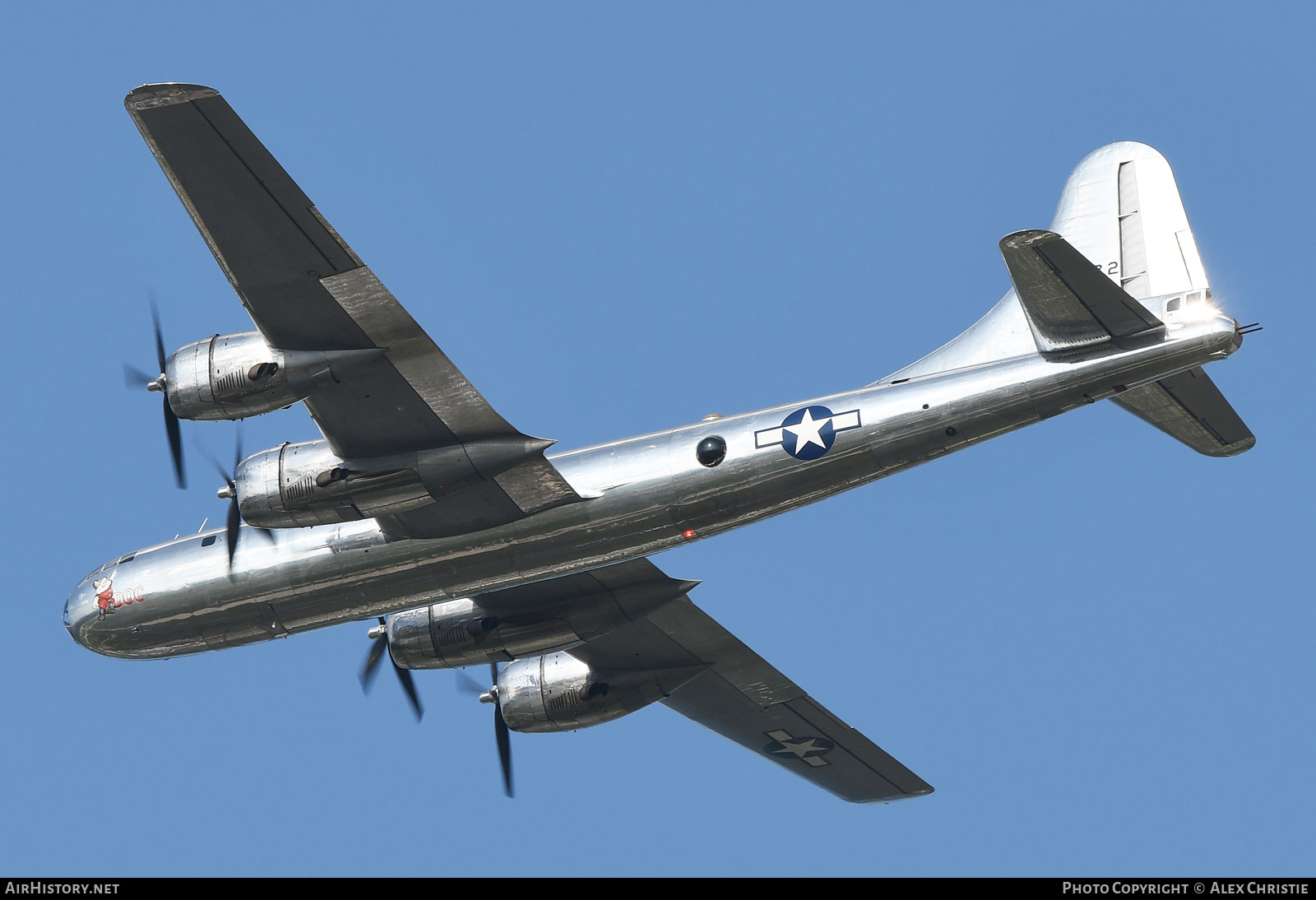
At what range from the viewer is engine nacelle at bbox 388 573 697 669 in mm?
27047

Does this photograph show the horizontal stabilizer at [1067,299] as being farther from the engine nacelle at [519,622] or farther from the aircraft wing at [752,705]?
the aircraft wing at [752,705]

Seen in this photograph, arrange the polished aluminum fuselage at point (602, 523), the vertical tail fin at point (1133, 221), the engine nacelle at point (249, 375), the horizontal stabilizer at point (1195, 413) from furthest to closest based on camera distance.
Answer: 1. the horizontal stabilizer at point (1195, 413)
2. the vertical tail fin at point (1133, 221)
3. the polished aluminum fuselage at point (602, 523)
4. the engine nacelle at point (249, 375)

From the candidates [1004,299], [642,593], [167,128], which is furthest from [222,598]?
[1004,299]

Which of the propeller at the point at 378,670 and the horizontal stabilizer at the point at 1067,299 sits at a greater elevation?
the horizontal stabilizer at the point at 1067,299

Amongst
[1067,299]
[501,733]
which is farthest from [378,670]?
[1067,299]

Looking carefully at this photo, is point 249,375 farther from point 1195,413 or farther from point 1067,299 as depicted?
point 1195,413

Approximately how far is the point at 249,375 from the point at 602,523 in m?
5.50

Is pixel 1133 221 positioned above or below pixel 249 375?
above

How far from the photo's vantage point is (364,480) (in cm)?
2328

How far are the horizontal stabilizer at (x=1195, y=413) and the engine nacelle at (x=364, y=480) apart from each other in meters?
8.88

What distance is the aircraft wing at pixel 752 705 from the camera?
28.5 meters

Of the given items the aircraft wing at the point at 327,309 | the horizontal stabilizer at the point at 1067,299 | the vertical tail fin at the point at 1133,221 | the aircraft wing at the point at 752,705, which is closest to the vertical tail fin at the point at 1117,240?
the vertical tail fin at the point at 1133,221

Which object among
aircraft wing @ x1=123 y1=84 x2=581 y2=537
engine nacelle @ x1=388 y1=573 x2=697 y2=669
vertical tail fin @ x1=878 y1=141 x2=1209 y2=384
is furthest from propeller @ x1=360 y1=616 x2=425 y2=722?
vertical tail fin @ x1=878 y1=141 x2=1209 y2=384

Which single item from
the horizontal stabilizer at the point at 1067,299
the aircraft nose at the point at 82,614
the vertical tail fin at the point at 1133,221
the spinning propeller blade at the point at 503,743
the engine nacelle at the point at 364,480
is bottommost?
the spinning propeller blade at the point at 503,743
